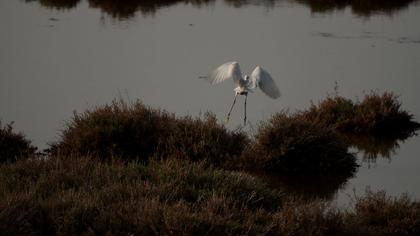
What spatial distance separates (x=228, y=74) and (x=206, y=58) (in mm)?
5865

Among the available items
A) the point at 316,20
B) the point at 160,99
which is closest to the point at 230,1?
the point at 316,20

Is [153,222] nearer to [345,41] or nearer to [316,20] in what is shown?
[345,41]

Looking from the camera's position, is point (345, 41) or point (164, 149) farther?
point (345, 41)

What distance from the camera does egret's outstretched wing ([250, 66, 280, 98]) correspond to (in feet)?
45.6

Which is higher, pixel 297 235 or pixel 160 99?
pixel 297 235

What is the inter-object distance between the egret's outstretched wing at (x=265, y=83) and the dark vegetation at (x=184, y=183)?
1379 millimetres

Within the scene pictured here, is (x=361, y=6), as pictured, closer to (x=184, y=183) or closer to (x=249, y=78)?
(x=249, y=78)

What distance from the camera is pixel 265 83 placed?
14.0 metres

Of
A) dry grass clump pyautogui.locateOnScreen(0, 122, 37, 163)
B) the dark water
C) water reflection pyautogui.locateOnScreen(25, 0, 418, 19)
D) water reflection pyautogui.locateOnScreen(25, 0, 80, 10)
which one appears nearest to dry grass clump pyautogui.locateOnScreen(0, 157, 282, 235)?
dry grass clump pyautogui.locateOnScreen(0, 122, 37, 163)

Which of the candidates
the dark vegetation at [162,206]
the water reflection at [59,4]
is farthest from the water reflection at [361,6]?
the dark vegetation at [162,206]

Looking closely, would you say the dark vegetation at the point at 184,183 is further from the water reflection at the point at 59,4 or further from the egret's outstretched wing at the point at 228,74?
the water reflection at the point at 59,4

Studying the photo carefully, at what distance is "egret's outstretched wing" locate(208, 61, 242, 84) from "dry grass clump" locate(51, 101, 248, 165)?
1.97 metres

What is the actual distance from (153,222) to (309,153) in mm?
4615

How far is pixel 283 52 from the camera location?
70.3ft
